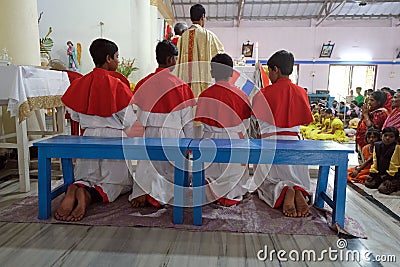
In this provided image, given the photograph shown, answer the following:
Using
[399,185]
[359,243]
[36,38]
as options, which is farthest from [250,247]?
[36,38]

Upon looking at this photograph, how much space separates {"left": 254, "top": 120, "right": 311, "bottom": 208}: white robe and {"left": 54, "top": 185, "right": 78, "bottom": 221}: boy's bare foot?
132 cm

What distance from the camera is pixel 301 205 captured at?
7.61 ft

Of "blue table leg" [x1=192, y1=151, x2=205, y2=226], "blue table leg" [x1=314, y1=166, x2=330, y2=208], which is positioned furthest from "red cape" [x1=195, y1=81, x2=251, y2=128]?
"blue table leg" [x1=314, y1=166, x2=330, y2=208]

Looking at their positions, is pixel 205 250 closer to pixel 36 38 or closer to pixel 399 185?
pixel 399 185

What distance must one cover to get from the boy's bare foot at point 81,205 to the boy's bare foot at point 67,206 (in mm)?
25

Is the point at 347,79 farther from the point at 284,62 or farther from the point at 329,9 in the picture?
the point at 284,62

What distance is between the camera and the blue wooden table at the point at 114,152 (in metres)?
2.06

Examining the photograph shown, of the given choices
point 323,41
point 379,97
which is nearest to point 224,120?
point 379,97

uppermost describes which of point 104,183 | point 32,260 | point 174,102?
point 174,102

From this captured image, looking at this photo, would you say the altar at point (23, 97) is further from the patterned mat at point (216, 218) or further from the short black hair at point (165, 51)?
the short black hair at point (165, 51)

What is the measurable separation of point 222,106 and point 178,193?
2.24 ft

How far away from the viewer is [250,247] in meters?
1.90

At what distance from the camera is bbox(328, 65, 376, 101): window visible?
13727 millimetres

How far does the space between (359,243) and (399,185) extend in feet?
4.30
